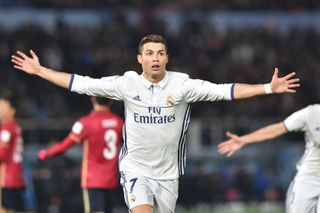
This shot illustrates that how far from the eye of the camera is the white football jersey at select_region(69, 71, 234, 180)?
30.0 feet

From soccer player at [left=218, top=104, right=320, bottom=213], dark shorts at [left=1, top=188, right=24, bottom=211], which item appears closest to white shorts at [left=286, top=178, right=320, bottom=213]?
soccer player at [left=218, top=104, right=320, bottom=213]

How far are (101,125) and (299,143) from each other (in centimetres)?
988

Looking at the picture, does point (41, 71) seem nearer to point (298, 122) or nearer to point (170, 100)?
point (170, 100)

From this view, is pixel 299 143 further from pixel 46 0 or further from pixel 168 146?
pixel 168 146

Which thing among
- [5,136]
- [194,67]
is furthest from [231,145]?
[194,67]

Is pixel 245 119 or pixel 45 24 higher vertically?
pixel 45 24

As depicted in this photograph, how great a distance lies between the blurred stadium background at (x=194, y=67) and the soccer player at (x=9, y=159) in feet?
12.0

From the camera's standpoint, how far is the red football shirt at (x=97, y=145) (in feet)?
38.8

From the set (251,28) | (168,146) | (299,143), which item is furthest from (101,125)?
(251,28)

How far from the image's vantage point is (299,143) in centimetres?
2097

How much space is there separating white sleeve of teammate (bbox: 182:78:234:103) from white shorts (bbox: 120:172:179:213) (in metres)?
0.85

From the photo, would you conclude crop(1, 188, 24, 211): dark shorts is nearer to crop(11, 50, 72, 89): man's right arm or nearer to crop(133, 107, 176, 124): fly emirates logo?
crop(11, 50, 72, 89): man's right arm

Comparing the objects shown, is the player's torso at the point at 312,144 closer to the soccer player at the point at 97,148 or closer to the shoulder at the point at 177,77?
the shoulder at the point at 177,77

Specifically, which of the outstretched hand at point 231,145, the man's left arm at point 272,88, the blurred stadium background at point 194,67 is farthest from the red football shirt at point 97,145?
the blurred stadium background at point 194,67
